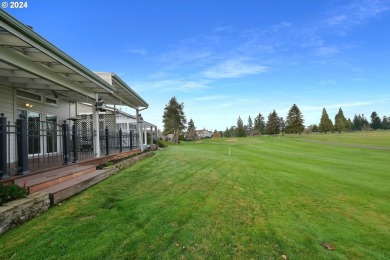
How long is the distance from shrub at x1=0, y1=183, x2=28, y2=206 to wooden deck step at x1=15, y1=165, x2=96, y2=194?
0.25 m

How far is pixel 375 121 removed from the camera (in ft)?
355

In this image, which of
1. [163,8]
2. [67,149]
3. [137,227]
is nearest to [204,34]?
[163,8]

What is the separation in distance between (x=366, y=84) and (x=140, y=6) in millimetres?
35794

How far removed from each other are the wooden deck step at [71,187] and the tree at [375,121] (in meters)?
126

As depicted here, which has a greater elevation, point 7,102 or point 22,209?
point 7,102

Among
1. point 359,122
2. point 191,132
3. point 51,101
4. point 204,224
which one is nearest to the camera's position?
point 204,224

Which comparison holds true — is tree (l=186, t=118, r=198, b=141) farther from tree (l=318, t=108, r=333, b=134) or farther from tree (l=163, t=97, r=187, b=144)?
tree (l=318, t=108, r=333, b=134)

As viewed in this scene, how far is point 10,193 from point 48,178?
1541mm

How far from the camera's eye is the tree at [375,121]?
352ft

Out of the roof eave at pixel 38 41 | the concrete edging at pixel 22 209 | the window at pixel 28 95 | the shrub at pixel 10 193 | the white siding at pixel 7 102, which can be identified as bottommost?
the concrete edging at pixel 22 209

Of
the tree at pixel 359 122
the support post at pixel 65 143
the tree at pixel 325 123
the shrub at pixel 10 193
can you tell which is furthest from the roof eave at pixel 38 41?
the tree at pixel 359 122

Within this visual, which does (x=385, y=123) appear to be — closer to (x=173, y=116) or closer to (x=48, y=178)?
(x=173, y=116)

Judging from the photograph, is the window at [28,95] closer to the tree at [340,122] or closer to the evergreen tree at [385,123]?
the tree at [340,122]

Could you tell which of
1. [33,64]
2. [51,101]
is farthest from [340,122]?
[33,64]
